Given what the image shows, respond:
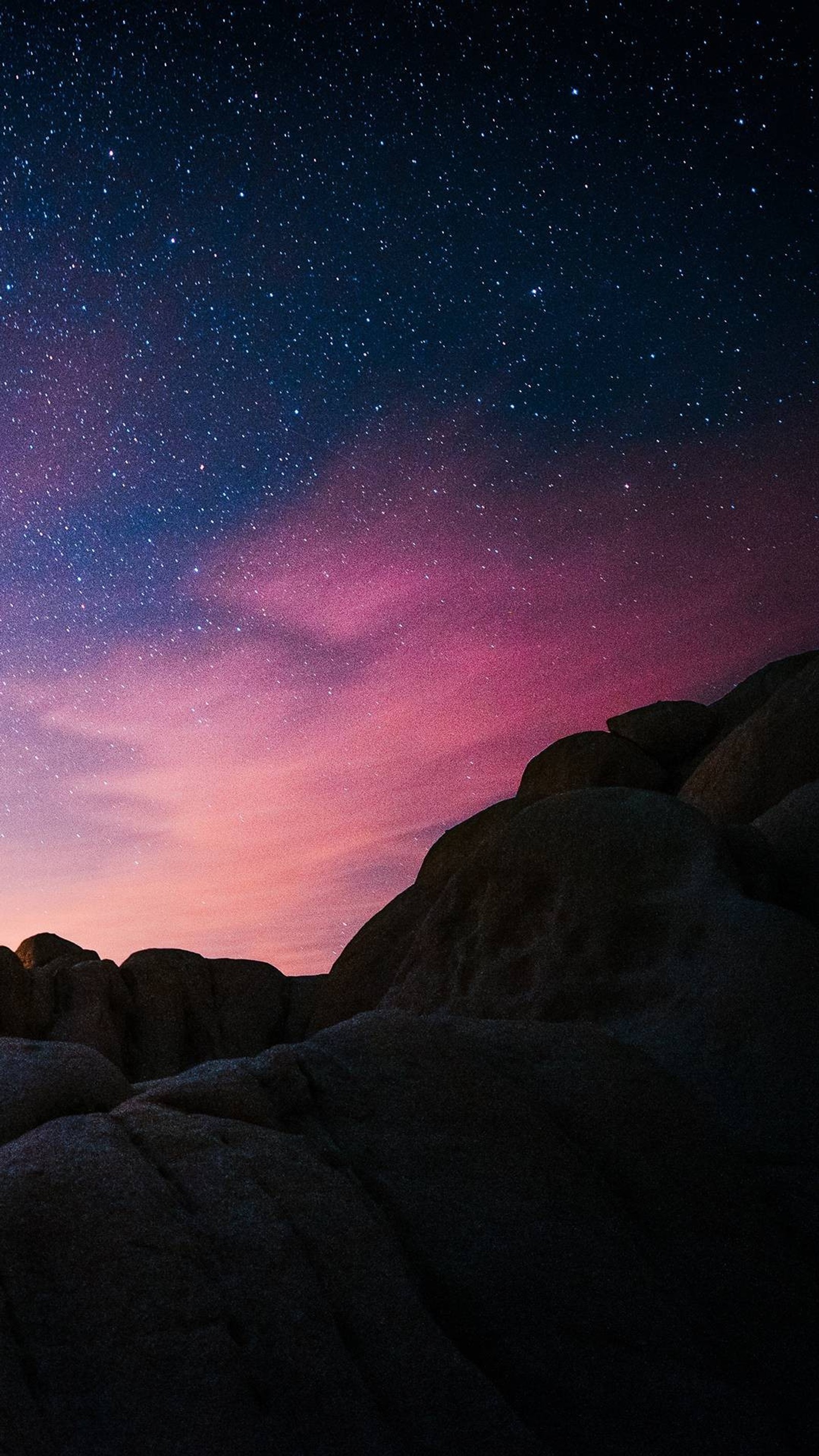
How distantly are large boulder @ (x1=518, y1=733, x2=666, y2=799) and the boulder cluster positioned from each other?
7816mm

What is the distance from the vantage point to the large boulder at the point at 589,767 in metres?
16.5

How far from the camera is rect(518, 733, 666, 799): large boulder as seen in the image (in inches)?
650

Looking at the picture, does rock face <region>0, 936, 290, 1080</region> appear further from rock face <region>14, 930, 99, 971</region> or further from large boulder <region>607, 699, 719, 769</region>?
large boulder <region>607, 699, 719, 769</region>

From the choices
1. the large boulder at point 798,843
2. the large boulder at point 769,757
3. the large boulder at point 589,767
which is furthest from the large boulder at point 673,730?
the large boulder at point 798,843

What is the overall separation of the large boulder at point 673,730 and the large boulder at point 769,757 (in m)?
4.36

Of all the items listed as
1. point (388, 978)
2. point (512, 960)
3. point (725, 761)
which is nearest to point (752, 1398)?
point (512, 960)

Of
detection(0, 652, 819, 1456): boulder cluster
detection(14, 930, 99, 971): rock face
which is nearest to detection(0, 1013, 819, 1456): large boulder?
detection(0, 652, 819, 1456): boulder cluster

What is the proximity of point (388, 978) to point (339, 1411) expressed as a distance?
11.7 meters

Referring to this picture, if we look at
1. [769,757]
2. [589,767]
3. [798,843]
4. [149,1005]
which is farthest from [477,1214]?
[149,1005]

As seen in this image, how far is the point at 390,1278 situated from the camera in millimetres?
3826

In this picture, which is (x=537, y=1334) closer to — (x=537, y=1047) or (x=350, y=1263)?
(x=350, y=1263)

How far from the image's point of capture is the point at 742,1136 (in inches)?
222

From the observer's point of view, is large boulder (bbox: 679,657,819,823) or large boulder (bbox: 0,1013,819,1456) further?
large boulder (bbox: 679,657,819,823)

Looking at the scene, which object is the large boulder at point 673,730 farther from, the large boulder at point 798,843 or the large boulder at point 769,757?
the large boulder at point 798,843
